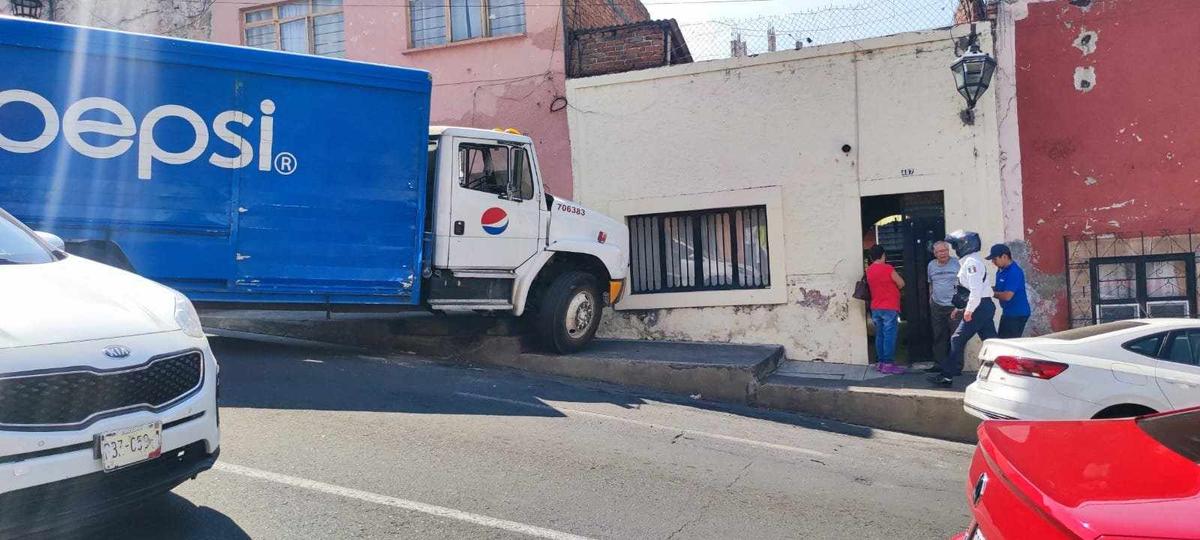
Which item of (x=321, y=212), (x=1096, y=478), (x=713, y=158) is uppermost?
(x=713, y=158)

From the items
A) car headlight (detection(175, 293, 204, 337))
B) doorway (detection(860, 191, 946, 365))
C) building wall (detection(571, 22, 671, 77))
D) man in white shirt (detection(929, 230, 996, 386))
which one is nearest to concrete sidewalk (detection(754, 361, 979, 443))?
man in white shirt (detection(929, 230, 996, 386))

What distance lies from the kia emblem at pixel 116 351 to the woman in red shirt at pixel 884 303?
24.6 ft

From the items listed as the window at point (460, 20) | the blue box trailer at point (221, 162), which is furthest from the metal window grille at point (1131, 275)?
the window at point (460, 20)

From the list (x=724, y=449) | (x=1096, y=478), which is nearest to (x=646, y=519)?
(x=724, y=449)

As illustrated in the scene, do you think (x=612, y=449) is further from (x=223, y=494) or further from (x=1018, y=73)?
(x=1018, y=73)

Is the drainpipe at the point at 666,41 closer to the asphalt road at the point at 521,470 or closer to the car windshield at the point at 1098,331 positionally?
the asphalt road at the point at 521,470

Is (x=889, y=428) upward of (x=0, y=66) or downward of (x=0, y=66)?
downward

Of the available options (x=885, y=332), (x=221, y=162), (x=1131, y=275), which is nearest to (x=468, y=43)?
(x=221, y=162)

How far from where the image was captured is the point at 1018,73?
31.6 ft

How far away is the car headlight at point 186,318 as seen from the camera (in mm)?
3736

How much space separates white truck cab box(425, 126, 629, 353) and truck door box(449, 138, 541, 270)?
0.03 ft

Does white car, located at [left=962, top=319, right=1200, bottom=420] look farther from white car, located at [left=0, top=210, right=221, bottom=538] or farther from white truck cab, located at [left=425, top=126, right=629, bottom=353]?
white car, located at [left=0, top=210, right=221, bottom=538]

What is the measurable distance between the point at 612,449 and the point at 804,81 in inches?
258

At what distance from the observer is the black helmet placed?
8.57 m
